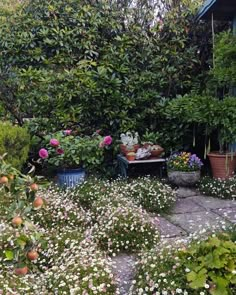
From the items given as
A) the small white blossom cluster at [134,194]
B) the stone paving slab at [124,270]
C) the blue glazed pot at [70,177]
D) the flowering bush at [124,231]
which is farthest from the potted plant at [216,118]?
the stone paving slab at [124,270]

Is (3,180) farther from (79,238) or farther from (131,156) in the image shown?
(131,156)

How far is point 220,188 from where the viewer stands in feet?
15.2

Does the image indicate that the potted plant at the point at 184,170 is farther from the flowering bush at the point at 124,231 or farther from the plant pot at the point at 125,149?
the flowering bush at the point at 124,231

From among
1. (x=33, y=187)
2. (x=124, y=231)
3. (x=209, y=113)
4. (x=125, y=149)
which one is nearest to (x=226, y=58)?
(x=209, y=113)

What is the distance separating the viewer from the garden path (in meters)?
2.67

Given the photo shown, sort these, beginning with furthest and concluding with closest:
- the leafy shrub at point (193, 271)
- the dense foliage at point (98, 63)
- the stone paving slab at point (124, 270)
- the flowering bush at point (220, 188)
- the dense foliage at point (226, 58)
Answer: the dense foliage at point (98, 63)
the dense foliage at point (226, 58)
the flowering bush at point (220, 188)
the stone paving slab at point (124, 270)
the leafy shrub at point (193, 271)

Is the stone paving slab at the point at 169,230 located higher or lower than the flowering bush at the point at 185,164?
lower

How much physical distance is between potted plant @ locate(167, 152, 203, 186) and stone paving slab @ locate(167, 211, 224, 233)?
2.76 feet

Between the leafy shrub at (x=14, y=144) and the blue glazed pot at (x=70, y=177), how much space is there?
53 centimetres

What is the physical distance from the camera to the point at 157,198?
13.6 feet

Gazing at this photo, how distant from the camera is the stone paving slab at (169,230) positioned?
3.37 metres

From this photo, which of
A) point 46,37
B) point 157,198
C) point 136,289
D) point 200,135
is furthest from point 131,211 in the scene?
point 46,37

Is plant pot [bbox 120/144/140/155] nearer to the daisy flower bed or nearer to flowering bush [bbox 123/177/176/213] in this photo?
the daisy flower bed

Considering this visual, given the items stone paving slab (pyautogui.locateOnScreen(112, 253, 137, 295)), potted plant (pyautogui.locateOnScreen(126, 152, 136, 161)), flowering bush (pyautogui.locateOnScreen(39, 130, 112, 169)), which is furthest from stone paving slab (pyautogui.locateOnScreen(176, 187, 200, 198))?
stone paving slab (pyautogui.locateOnScreen(112, 253, 137, 295))
